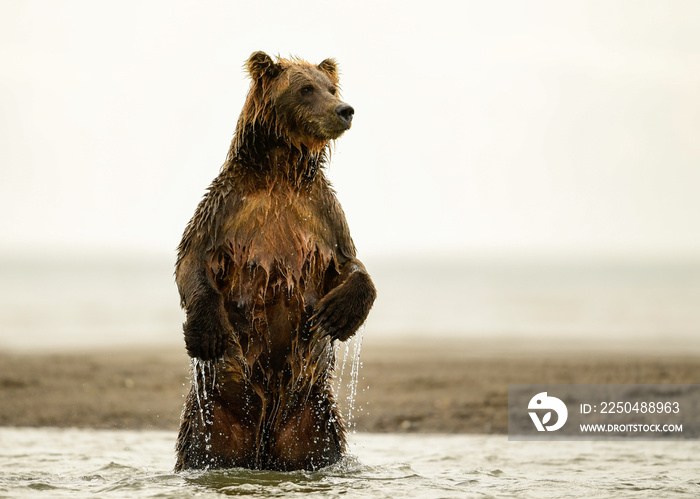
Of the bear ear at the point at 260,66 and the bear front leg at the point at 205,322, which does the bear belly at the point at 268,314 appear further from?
the bear ear at the point at 260,66

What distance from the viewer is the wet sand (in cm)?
1130

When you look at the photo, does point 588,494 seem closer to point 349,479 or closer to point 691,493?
point 691,493

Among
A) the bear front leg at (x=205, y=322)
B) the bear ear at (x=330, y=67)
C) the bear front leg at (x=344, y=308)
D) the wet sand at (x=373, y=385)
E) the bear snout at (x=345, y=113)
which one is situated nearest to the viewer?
the bear front leg at (x=205, y=322)

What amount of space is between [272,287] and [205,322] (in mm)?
556

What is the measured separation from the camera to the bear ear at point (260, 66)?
711 centimetres

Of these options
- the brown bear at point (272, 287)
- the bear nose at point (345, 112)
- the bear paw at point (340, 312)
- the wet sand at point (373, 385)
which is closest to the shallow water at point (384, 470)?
the brown bear at point (272, 287)

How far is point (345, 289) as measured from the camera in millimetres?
6801

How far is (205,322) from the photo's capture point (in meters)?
6.59

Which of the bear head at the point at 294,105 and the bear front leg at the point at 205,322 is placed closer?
the bear front leg at the point at 205,322

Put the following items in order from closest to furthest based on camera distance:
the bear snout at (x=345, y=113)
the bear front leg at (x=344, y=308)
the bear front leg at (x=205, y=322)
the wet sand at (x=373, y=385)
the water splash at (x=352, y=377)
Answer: the bear front leg at (x=205, y=322) → the bear front leg at (x=344, y=308) → the bear snout at (x=345, y=113) → the water splash at (x=352, y=377) → the wet sand at (x=373, y=385)

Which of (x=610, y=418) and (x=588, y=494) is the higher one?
(x=610, y=418)

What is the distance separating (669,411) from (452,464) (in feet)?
12.1

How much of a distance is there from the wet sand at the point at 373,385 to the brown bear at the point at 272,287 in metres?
4.17

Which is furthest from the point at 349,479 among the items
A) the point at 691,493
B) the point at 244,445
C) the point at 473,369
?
the point at 473,369
